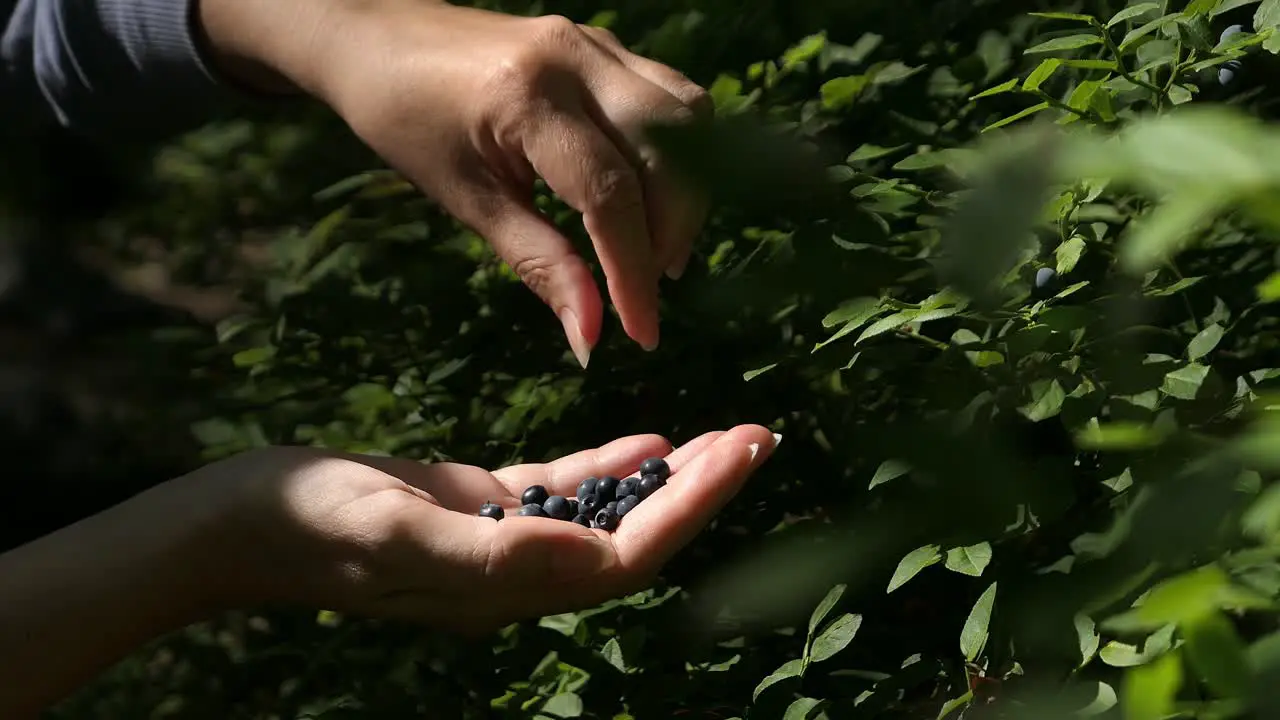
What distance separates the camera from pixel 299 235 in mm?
2234

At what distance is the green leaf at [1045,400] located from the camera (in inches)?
31.1

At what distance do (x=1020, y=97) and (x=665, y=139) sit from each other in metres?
1.18

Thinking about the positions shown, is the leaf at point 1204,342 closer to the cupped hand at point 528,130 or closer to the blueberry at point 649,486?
the cupped hand at point 528,130

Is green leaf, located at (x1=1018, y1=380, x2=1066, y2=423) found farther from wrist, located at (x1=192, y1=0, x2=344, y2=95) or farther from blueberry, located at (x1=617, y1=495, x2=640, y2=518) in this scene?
wrist, located at (x1=192, y1=0, x2=344, y2=95)

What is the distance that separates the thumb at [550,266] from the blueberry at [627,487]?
0.15 m

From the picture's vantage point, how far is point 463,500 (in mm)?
1534

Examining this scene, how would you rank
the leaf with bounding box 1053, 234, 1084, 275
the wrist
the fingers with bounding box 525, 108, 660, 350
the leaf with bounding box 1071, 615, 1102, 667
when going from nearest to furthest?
the leaf with bounding box 1071, 615, 1102, 667
the leaf with bounding box 1053, 234, 1084, 275
the fingers with bounding box 525, 108, 660, 350
the wrist

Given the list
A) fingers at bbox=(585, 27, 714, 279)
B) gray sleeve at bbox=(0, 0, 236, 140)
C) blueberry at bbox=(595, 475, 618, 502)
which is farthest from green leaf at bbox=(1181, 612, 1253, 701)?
gray sleeve at bbox=(0, 0, 236, 140)

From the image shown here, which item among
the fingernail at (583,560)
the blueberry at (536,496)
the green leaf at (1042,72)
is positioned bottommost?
the blueberry at (536,496)

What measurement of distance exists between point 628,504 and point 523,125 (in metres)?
0.44

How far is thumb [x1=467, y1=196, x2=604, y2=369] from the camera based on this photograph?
141 centimetres

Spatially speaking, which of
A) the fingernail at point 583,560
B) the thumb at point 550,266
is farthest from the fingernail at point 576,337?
the fingernail at point 583,560

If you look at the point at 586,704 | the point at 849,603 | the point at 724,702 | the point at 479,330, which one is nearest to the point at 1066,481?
the point at 849,603

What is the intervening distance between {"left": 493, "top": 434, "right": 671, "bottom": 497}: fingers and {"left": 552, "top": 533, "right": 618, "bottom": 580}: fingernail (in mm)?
247
